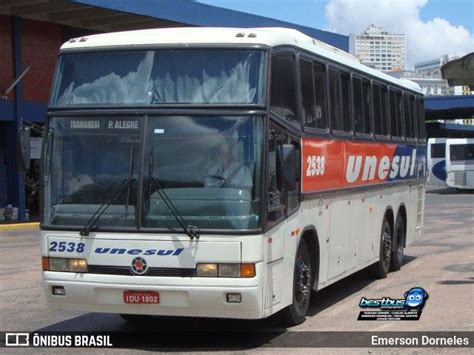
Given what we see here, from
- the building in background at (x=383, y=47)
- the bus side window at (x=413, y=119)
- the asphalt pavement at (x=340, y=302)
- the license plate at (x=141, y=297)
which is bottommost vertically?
the asphalt pavement at (x=340, y=302)

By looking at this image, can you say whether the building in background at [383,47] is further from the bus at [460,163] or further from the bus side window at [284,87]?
the bus side window at [284,87]

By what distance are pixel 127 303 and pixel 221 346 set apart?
1.13 metres

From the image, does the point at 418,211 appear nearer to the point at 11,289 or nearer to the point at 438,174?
the point at 11,289

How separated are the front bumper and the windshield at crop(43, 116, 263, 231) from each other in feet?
1.63

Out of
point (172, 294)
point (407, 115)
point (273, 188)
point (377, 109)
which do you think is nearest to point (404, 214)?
point (407, 115)

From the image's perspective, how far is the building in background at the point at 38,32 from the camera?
1009 inches

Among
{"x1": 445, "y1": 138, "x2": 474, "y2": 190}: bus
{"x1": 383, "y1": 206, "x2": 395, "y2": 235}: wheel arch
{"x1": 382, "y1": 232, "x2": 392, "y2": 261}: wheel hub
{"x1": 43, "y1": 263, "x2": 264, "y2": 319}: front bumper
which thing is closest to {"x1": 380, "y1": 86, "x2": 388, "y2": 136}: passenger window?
{"x1": 383, "y1": 206, "x2": 395, "y2": 235}: wheel arch

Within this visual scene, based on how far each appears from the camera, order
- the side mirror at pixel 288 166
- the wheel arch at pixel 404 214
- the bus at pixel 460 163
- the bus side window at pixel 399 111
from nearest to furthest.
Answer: the side mirror at pixel 288 166 < the bus side window at pixel 399 111 < the wheel arch at pixel 404 214 < the bus at pixel 460 163

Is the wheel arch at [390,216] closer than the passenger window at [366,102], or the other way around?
the passenger window at [366,102]

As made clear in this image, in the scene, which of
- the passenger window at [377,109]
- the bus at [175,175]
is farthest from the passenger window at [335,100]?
the passenger window at [377,109]

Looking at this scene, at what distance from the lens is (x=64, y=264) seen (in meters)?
7.34

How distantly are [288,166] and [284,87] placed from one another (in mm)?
900

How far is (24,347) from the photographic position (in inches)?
302

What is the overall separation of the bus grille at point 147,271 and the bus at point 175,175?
0.4 inches
